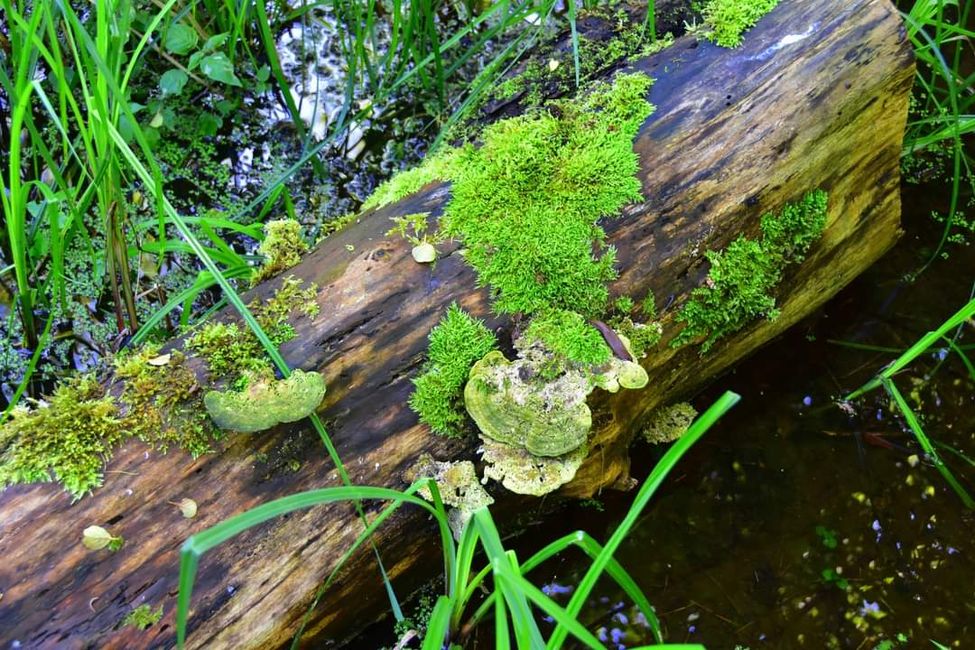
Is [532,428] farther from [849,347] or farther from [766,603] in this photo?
[849,347]

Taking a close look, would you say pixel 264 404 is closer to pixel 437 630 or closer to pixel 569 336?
pixel 437 630

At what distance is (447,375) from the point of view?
217 cm

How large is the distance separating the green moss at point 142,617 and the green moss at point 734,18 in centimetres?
249

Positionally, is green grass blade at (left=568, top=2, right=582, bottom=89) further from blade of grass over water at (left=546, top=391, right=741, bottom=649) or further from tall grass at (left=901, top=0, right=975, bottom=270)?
blade of grass over water at (left=546, top=391, right=741, bottom=649)

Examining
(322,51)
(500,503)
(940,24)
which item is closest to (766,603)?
(500,503)

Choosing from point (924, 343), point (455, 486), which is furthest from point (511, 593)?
point (924, 343)

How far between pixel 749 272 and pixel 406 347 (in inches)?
45.6

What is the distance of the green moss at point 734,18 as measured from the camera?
2592 millimetres

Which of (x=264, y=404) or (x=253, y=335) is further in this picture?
(x=253, y=335)

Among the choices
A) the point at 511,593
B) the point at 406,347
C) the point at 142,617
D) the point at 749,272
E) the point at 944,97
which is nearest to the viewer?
the point at 511,593

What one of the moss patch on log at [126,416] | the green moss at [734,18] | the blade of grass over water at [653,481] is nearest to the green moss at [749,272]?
the green moss at [734,18]

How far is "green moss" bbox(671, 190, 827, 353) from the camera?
7.91ft

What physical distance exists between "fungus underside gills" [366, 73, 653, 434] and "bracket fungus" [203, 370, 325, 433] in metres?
0.32

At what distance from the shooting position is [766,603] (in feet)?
8.66
